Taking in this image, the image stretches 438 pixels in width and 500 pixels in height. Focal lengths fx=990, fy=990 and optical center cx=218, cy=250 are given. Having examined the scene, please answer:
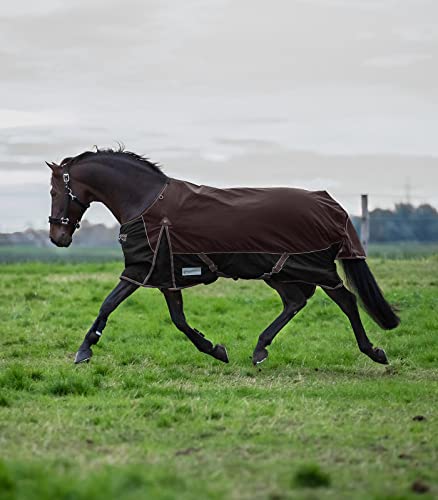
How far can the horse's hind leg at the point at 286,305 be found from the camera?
9.94 m

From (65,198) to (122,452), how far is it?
438 centimetres

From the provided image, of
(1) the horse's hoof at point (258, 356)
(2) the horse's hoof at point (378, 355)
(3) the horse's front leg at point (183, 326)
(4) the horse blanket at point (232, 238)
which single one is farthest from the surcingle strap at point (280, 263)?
(2) the horse's hoof at point (378, 355)

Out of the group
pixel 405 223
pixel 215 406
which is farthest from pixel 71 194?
pixel 405 223

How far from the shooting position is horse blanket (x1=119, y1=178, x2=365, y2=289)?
9.47 m

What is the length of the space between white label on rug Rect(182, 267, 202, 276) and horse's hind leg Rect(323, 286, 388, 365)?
51.6 inches

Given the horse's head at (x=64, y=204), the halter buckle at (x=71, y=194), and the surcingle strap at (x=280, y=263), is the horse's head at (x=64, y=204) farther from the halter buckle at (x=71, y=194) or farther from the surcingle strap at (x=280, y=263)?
the surcingle strap at (x=280, y=263)

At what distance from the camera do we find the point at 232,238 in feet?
31.2

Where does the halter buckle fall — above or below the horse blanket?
above

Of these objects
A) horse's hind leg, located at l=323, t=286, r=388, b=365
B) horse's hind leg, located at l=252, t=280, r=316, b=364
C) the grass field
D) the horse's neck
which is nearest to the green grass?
the grass field

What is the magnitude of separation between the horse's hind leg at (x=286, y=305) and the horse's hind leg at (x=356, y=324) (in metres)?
0.32

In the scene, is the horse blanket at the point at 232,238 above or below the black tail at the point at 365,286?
above

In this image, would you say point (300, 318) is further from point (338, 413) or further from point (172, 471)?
point (172, 471)

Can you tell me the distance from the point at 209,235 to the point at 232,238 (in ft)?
0.74

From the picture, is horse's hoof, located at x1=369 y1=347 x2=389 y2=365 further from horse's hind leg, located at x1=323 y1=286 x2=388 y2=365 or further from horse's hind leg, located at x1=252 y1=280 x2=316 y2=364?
horse's hind leg, located at x1=252 y1=280 x2=316 y2=364
